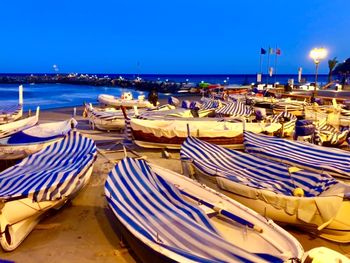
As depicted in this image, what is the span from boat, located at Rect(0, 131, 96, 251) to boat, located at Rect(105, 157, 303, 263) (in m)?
0.90

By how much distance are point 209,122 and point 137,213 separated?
7.68 meters

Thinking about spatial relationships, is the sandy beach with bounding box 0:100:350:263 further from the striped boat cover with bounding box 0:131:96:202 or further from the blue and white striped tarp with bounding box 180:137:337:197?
the blue and white striped tarp with bounding box 180:137:337:197

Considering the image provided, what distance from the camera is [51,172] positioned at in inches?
293

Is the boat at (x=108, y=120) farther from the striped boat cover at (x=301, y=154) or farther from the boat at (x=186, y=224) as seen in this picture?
the boat at (x=186, y=224)

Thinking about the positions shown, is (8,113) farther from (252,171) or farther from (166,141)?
(252,171)

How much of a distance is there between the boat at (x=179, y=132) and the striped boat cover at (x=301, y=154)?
2276 mm

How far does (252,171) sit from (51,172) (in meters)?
4.25

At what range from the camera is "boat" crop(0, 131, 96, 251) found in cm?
593

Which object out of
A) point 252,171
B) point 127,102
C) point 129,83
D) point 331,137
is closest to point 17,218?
point 252,171

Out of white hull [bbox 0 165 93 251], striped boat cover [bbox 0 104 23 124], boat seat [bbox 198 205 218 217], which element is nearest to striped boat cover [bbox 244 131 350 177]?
boat seat [bbox 198 205 218 217]

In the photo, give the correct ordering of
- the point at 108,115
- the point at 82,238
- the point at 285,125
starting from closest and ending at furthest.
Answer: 1. the point at 82,238
2. the point at 285,125
3. the point at 108,115

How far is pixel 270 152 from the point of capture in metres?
8.95

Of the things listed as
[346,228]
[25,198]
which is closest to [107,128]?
[25,198]

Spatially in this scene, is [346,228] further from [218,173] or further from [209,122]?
[209,122]
